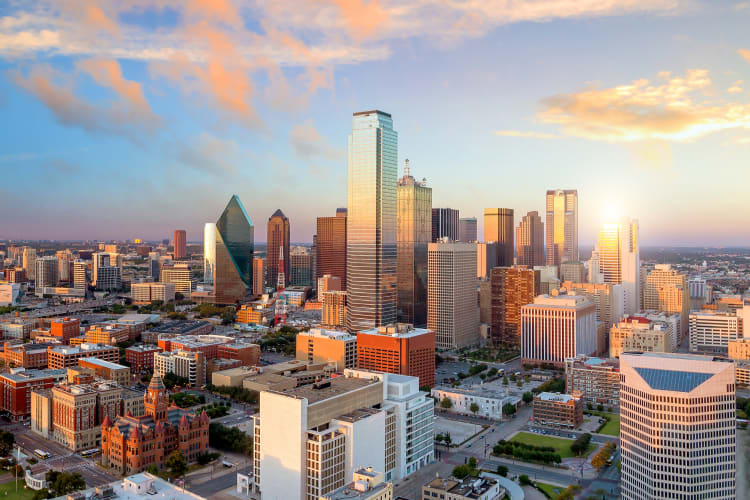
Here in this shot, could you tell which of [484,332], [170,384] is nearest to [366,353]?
[170,384]

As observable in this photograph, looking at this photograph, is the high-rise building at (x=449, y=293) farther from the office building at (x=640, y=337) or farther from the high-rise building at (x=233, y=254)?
the high-rise building at (x=233, y=254)

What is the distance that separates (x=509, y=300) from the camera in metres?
76.9

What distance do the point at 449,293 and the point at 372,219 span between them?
13754mm

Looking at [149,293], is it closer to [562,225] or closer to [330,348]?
[330,348]

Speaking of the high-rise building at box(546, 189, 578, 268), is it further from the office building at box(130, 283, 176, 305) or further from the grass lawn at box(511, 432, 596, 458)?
the grass lawn at box(511, 432, 596, 458)

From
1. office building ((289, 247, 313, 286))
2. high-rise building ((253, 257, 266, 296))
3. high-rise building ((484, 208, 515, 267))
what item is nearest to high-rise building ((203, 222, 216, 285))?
high-rise building ((253, 257, 266, 296))

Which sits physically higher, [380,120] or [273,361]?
[380,120]

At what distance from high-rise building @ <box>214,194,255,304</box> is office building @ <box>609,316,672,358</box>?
70.0 m

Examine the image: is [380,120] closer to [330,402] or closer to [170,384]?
[170,384]

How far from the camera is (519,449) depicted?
119 feet

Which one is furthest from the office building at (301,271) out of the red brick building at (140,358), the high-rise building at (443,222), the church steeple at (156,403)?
the church steeple at (156,403)

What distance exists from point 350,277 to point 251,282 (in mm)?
58020

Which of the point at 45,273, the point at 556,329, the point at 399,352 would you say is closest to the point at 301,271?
the point at 45,273

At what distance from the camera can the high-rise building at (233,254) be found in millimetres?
110688
